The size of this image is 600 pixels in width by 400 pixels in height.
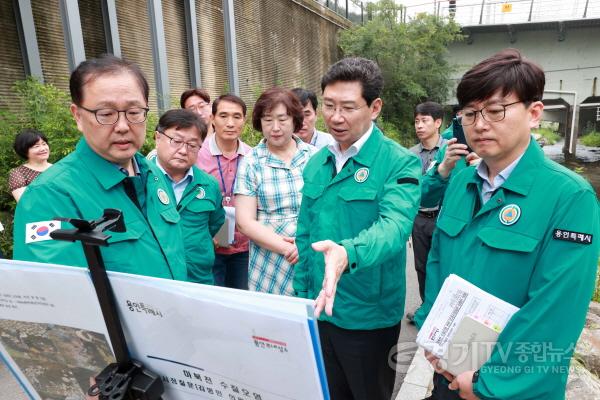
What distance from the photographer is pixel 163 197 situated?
1509 mm

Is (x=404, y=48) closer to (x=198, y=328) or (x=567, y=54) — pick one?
(x=567, y=54)

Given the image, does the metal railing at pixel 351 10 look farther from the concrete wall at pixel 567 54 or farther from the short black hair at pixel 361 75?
the short black hair at pixel 361 75

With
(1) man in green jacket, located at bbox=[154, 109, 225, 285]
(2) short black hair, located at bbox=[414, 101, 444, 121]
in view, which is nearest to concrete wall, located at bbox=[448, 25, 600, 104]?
(2) short black hair, located at bbox=[414, 101, 444, 121]

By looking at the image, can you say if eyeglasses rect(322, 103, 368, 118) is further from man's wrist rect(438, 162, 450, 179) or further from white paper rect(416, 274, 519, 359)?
white paper rect(416, 274, 519, 359)

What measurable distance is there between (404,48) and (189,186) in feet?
48.2

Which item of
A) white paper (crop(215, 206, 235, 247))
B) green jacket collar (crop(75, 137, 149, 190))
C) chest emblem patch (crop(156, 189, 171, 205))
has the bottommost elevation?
white paper (crop(215, 206, 235, 247))

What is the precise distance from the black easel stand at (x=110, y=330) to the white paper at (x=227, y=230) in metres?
1.69

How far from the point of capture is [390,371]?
1.97 m

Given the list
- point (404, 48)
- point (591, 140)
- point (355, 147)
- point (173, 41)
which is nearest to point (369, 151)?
point (355, 147)

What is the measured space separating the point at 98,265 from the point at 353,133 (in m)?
1.28

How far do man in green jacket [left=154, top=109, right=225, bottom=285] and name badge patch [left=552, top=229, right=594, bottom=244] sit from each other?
175 centimetres

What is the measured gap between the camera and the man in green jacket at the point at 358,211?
1.74 metres

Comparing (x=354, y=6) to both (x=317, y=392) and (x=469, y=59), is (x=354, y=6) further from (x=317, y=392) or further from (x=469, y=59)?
(x=317, y=392)

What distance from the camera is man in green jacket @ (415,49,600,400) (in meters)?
1.23
